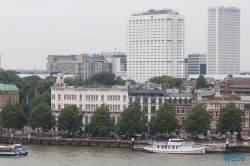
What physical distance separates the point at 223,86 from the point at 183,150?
53082 mm

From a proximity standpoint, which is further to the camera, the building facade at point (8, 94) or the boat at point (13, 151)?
the building facade at point (8, 94)

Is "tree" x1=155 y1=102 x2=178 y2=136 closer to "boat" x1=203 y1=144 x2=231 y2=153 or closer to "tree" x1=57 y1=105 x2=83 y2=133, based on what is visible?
"boat" x1=203 y1=144 x2=231 y2=153

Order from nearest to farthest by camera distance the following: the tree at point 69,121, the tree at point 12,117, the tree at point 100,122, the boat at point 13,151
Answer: the boat at point 13,151, the tree at point 100,122, the tree at point 69,121, the tree at point 12,117

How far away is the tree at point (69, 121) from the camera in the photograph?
112 metres

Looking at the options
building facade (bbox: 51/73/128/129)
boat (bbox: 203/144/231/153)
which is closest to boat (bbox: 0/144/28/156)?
boat (bbox: 203/144/231/153)

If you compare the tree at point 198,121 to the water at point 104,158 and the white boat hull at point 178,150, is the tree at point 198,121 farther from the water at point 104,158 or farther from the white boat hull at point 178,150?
the water at point 104,158

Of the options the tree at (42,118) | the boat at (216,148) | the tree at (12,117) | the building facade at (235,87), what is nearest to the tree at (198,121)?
the boat at (216,148)

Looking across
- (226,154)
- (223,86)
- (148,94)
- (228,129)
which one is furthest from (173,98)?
(223,86)

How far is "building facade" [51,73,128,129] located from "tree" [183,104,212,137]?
17.3 meters

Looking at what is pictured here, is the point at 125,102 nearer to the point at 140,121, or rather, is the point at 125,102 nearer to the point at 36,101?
the point at 140,121

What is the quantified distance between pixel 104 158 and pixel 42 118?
2413 centimetres

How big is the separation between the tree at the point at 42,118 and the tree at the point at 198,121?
22.2m

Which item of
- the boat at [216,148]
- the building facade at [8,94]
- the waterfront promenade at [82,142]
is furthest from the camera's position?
the building facade at [8,94]

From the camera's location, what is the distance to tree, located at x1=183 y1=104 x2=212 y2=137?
346ft
